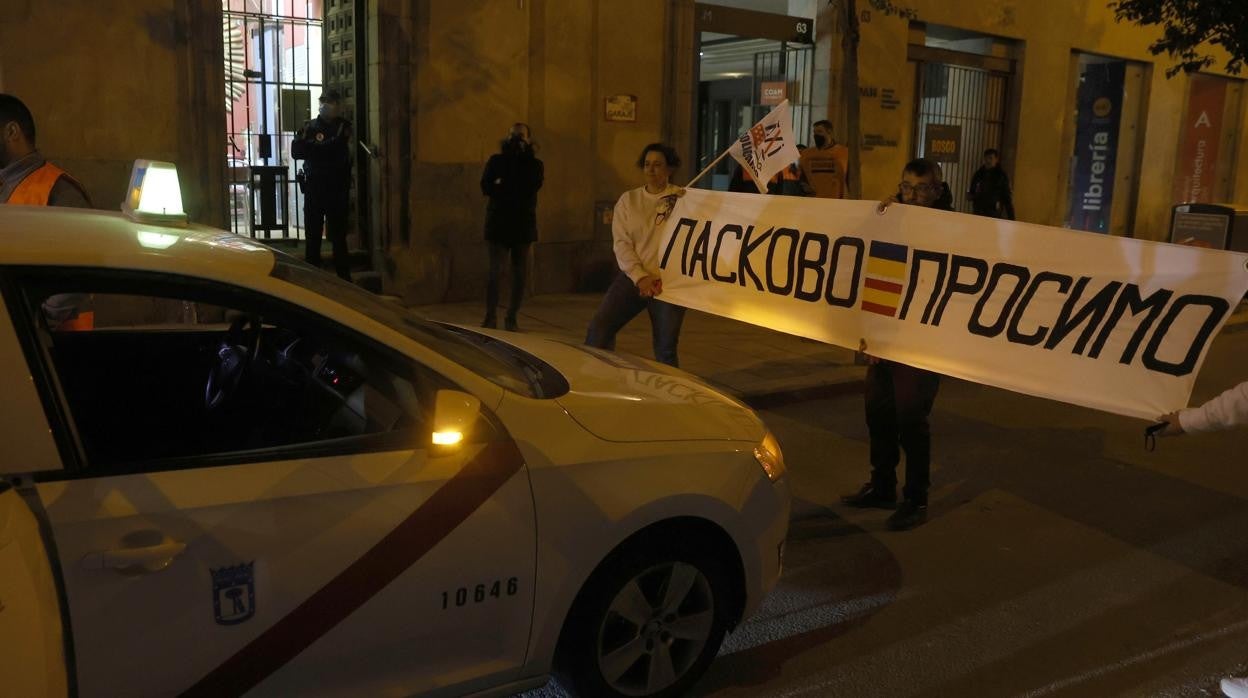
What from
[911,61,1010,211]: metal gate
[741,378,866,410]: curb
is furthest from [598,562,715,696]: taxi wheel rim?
[911,61,1010,211]: metal gate

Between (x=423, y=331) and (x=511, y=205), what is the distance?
22.1 ft

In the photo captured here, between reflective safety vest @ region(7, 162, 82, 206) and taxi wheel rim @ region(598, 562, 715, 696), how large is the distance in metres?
2.94

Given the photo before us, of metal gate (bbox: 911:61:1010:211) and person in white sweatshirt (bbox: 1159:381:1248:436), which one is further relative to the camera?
metal gate (bbox: 911:61:1010:211)

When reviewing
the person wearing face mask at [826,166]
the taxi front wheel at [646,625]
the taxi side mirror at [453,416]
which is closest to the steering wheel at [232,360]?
the taxi side mirror at [453,416]

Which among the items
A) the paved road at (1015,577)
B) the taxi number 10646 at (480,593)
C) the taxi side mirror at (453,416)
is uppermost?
the taxi side mirror at (453,416)

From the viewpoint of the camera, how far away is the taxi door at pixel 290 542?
261 centimetres

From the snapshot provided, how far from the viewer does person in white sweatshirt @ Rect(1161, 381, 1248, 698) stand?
3.78 metres

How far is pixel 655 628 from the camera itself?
3.61 m

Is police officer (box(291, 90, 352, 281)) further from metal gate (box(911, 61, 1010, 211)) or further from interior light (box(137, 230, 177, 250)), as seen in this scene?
metal gate (box(911, 61, 1010, 211))

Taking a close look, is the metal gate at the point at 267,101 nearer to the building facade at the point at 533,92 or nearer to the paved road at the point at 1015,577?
the building facade at the point at 533,92

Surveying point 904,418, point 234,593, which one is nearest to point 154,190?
point 234,593

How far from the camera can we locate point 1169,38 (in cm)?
1420

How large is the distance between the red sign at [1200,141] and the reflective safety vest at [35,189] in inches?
877

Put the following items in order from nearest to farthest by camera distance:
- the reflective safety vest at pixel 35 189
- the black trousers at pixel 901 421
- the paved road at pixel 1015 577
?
1. the paved road at pixel 1015 577
2. the reflective safety vest at pixel 35 189
3. the black trousers at pixel 901 421
